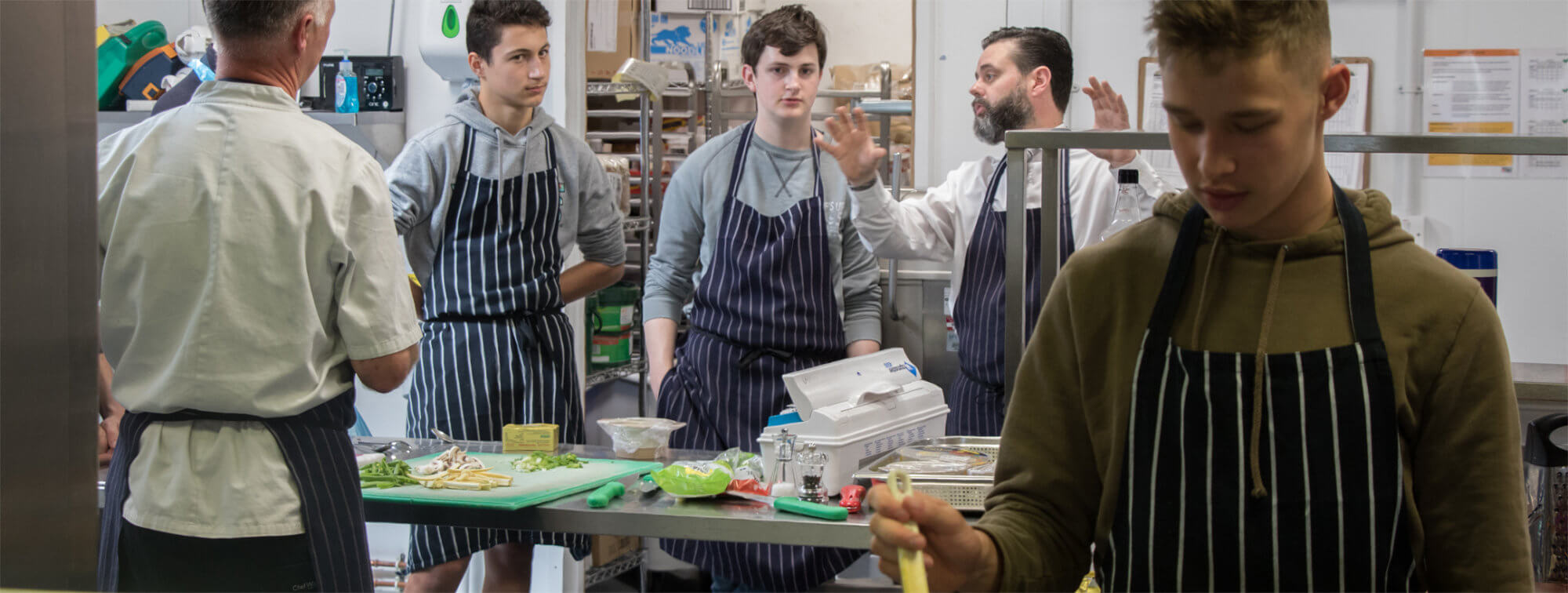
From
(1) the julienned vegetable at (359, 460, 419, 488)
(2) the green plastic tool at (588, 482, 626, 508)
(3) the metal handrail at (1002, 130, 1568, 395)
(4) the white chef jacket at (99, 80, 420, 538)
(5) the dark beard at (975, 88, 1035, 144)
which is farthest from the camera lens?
(5) the dark beard at (975, 88, 1035, 144)

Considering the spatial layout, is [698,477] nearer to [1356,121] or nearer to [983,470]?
[983,470]

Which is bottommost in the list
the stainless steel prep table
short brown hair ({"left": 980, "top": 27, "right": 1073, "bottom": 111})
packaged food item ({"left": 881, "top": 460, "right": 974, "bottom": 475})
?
the stainless steel prep table

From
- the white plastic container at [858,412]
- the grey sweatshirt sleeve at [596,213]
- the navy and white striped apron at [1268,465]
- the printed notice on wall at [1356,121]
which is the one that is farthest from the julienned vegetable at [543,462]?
the printed notice on wall at [1356,121]

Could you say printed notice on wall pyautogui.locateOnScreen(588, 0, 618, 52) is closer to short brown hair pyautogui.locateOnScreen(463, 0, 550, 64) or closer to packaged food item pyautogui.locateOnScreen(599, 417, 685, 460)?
short brown hair pyautogui.locateOnScreen(463, 0, 550, 64)

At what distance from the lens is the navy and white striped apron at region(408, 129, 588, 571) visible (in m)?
3.09

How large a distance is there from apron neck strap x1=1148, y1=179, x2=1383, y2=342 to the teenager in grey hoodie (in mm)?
2223

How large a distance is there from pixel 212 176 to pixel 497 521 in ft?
2.58

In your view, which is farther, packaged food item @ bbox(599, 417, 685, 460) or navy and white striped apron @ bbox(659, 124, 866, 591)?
navy and white striped apron @ bbox(659, 124, 866, 591)

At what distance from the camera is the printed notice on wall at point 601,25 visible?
13.4 ft

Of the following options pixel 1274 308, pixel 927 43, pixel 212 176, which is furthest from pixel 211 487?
pixel 927 43

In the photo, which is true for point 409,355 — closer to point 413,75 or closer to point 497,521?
point 497,521

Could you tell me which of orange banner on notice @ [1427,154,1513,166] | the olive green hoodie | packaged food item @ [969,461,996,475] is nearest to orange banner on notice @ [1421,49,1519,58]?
orange banner on notice @ [1427,154,1513,166]

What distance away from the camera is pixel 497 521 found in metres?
2.19

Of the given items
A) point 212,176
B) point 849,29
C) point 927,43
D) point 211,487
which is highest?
point 849,29
